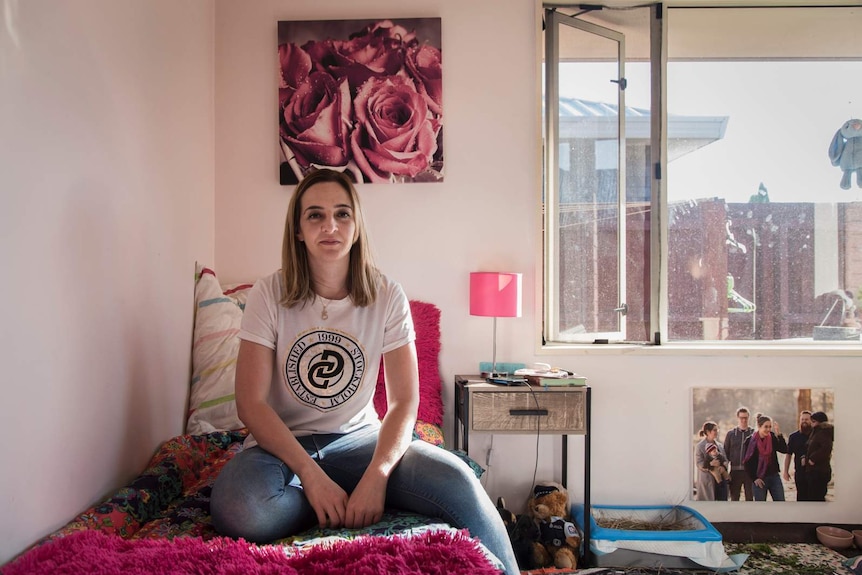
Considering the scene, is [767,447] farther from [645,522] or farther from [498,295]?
[498,295]

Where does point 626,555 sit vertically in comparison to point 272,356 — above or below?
below

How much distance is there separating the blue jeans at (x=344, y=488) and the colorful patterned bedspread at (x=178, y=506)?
0.13ft

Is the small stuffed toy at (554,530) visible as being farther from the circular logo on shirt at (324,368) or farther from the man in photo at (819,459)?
the circular logo on shirt at (324,368)

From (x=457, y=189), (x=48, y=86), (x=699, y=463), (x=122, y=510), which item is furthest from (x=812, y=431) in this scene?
(x=48, y=86)

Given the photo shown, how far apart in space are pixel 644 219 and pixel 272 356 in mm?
1830

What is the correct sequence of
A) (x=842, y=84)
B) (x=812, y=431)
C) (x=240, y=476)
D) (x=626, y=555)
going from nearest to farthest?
1. (x=240, y=476)
2. (x=626, y=555)
3. (x=812, y=431)
4. (x=842, y=84)

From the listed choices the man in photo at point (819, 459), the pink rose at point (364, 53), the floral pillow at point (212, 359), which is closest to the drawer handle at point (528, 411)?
the floral pillow at point (212, 359)

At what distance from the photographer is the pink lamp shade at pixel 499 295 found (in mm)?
2359

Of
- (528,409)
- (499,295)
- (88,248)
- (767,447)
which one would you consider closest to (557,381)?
(528,409)

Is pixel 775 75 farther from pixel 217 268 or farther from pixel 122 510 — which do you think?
pixel 122 510

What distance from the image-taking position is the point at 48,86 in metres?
1.32

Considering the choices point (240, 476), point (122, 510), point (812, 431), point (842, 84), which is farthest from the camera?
point (842, 84)

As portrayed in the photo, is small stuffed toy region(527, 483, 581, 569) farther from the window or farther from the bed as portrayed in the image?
the window

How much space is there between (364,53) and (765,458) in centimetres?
240
